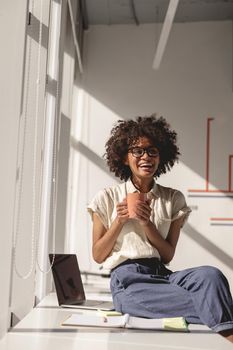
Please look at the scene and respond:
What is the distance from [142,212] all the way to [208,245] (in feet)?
8.40

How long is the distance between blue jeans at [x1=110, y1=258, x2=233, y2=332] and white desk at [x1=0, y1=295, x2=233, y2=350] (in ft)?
0.24

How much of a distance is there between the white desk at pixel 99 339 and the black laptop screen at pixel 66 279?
377mm

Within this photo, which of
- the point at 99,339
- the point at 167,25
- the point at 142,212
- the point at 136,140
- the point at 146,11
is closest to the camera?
the point at 99,339

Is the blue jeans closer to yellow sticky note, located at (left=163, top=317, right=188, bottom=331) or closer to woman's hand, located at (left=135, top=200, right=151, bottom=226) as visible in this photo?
yellow sticky note, located at (left=163, top=317, right=188, bottom=331)

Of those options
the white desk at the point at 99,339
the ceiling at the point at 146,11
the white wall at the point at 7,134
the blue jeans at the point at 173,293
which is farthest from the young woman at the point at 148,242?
the ceiling at the point at 146,11

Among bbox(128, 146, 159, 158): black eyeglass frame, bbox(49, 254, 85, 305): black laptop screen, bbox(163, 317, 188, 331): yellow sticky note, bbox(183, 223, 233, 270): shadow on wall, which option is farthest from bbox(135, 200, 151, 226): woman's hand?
bbox(183, 223, 233, 270): shadow on wall

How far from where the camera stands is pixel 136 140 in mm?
2109

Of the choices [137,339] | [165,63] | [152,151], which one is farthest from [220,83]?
[137,339]

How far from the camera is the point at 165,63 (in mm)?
4520

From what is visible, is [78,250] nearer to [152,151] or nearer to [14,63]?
[152,151]

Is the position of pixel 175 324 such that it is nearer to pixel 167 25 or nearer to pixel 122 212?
pixel 122 212

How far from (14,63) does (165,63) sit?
10.7 ft

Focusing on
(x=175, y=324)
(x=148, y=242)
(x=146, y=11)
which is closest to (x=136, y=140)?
(x=148, y=242)

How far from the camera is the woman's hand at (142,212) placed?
187 centimetres
